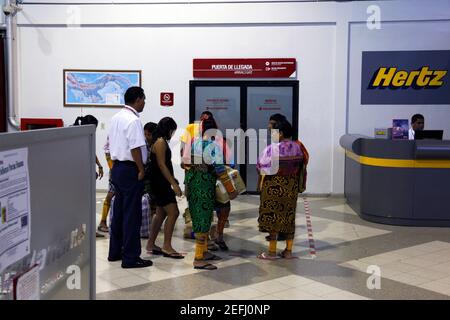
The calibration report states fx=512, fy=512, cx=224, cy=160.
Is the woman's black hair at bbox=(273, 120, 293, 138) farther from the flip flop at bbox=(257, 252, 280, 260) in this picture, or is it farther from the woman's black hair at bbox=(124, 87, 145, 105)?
the woman's black hair at bbox=(124, 87, 145, 105)

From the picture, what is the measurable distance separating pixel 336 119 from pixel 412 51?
1782mm

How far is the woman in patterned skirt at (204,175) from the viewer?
456 centimetres

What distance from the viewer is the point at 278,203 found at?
16.4 ft

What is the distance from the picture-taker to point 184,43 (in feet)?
31.1

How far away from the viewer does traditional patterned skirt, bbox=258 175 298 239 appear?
4969mm

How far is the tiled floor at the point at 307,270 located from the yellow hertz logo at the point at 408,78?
3344 mm

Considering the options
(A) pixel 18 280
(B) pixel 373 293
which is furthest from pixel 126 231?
(A) pixel 18 280

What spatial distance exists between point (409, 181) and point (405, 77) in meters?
3.06

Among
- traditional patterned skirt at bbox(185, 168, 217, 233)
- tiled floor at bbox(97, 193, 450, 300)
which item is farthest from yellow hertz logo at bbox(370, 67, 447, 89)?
traditional patterned skirt at bbox(185, 168, 217, 233)

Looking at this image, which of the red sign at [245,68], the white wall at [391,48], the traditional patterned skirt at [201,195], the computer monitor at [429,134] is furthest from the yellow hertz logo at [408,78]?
the traditional patterned skirt at [201,195]

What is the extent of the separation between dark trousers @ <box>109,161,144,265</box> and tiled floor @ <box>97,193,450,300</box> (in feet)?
0.66

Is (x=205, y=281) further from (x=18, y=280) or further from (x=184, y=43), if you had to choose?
(x=184, y=43)

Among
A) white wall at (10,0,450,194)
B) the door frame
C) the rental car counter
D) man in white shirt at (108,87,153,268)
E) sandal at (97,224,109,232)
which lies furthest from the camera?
the door frame

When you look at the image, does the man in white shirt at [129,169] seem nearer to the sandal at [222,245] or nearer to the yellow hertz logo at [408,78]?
the sandal at [222,245]
